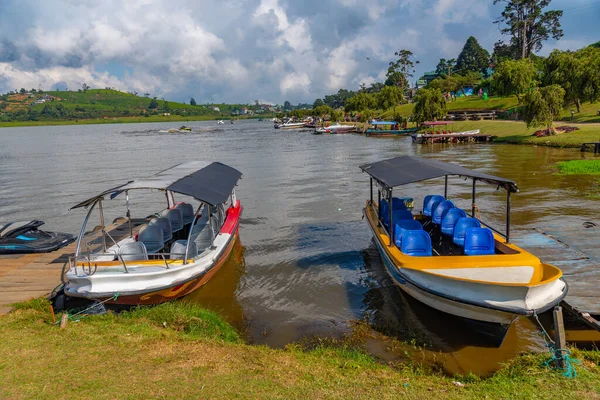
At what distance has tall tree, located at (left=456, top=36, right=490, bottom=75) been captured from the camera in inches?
4505

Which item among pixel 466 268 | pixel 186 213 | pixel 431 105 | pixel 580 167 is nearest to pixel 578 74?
pixel 431 105

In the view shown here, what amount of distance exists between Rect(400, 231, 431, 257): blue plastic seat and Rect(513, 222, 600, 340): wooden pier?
3003 millimetres

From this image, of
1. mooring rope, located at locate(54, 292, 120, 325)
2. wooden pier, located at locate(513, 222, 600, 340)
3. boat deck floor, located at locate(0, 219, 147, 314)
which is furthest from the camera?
boat deck floor, located at locate(0, 219, 147, 314)

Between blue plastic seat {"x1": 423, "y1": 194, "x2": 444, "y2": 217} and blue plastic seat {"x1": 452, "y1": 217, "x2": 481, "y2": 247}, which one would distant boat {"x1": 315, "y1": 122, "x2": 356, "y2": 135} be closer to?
blue plastic seat {"x1": 423, "y1": 194, "x2": 444, "y2": 217}

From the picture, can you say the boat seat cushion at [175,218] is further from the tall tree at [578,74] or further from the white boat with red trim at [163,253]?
the tall tree at [578,74]

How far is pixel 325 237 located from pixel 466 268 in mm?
8092

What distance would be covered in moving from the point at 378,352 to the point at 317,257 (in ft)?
20.0

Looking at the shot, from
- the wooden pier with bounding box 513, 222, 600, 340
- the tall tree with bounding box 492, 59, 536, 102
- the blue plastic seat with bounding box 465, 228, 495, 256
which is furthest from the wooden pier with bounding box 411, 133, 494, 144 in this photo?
the blue plastic seat with bounding box 465, 228, 495, 256

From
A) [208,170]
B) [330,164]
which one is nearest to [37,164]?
[330,164]

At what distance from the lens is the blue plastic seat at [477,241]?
32.7 ft

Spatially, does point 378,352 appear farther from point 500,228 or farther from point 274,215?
point 274,215

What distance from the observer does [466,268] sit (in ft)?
28.0

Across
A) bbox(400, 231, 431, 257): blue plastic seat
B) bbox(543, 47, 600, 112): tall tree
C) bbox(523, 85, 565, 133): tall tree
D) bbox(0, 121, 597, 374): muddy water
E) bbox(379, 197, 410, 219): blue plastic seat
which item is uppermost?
bbox(543, 47, 600, 112): tall tree

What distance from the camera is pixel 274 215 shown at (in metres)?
20.2
